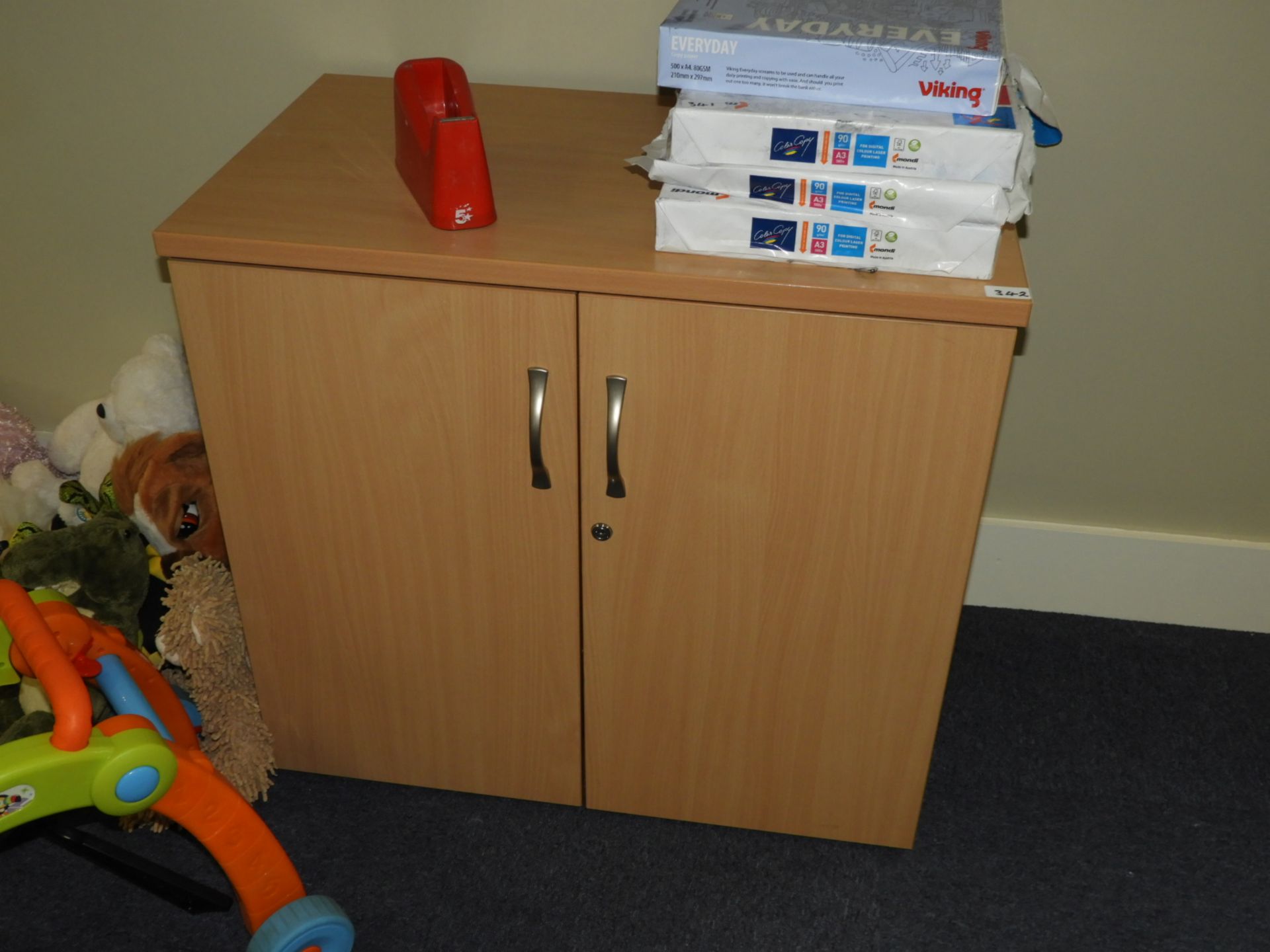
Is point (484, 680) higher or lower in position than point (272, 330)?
lower

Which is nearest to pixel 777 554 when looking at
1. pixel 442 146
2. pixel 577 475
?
pixel 577 475

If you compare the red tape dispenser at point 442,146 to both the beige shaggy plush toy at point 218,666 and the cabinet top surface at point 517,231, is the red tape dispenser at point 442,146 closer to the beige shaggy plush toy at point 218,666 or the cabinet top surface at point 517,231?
the cabinet top surface at point 517,231

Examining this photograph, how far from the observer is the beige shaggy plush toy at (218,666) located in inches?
60.7

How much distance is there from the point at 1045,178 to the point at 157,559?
1.34 metres

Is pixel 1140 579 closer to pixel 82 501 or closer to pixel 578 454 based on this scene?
pixel 578 454

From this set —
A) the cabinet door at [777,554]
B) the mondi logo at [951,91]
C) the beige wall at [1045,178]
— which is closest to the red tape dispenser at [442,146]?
the cabinet door at [777,554]

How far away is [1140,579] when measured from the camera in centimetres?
191

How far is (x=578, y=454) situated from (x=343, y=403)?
261 millimetres

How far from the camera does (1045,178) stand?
1.54 metres

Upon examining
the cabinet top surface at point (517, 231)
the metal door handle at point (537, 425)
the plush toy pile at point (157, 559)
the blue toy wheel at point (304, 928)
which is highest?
the cabinet top surface at point (517, 231)

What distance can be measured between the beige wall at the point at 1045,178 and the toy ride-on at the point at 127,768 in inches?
26.0

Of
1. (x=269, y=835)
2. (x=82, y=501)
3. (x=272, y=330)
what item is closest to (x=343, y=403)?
(x=272, y=330)

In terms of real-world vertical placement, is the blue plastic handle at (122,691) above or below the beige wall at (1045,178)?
below

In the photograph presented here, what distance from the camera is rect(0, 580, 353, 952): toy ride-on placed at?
112 cm
